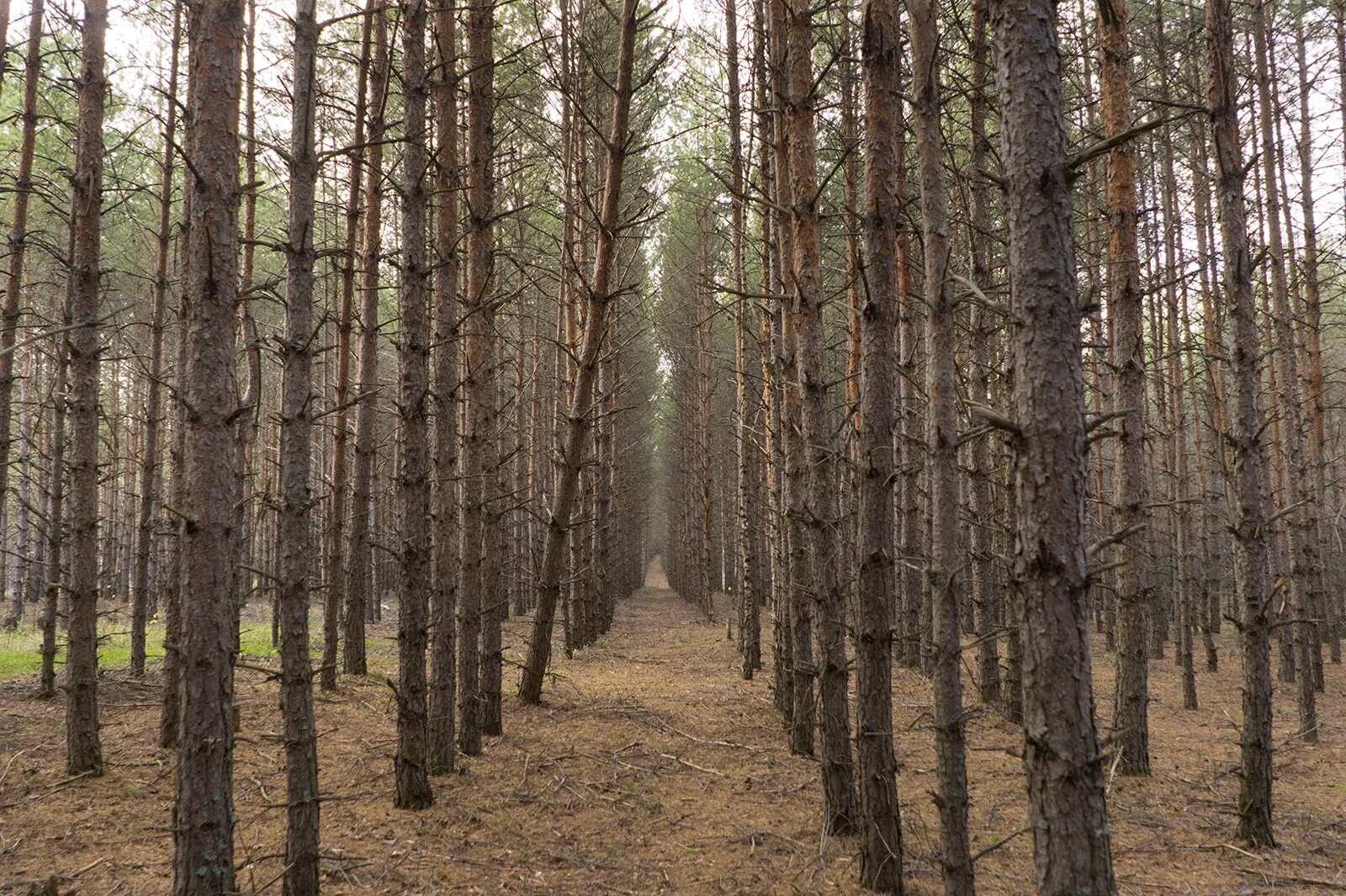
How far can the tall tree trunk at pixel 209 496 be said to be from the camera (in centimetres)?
315

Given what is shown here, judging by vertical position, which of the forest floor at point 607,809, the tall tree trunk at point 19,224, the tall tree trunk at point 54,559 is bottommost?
the forest floor at point 607,809

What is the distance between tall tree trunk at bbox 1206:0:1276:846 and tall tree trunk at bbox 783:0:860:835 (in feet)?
8.86

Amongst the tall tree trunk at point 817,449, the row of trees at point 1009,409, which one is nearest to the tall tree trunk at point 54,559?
the tall tree trunk at point 817,449

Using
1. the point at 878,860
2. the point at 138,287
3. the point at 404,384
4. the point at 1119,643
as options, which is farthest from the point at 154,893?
the point at 138,287

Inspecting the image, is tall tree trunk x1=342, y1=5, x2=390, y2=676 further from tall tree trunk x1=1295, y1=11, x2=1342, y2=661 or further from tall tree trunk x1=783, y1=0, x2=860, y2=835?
tall tree trunk x1=1295, y1=11, x2=1342, y2=661

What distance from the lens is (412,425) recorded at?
5398mm

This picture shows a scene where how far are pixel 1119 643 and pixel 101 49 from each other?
31.9 ft

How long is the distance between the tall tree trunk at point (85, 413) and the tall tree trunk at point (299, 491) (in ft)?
9.68

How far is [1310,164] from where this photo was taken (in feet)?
41.5

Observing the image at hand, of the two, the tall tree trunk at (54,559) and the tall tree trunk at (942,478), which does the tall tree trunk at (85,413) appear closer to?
the tall tree trunk at (54,559)

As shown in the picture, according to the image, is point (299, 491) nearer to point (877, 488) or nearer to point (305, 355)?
point (305, 355)

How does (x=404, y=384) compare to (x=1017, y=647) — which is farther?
(x=1017, y=647)

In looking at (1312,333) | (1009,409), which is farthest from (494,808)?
(1312,333)

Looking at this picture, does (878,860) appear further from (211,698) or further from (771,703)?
(771,703)
